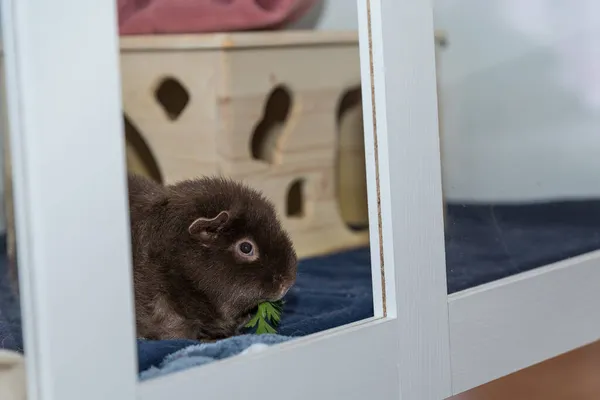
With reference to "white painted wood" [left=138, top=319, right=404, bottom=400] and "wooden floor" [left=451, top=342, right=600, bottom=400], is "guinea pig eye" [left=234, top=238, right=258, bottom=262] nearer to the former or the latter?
"white painted wood" [left=138, top=319, right=404, bottom=400]

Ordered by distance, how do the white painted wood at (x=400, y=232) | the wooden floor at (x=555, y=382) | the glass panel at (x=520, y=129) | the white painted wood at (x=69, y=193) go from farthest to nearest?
the wooden floor at (x=555, y=382), the glass panel at (x=520, y=129), the white painted wood at (x=400, y=232), the white painted wood at (x=69, y=193)

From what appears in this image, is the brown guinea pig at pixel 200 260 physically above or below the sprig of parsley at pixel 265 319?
above

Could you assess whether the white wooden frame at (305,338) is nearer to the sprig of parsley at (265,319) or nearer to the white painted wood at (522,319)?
the white painted wood at (522,319)

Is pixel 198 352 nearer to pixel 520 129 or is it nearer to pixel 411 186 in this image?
pixel 411 186

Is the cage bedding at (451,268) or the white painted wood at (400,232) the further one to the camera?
the white painted wood at (400,232)

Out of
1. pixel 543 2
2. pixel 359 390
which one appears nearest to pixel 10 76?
pixel 359 390

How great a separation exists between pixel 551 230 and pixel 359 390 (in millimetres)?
667

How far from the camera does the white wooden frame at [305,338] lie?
0.99 metres

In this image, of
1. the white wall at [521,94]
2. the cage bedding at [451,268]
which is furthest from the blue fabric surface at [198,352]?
the white wall at [521,94]

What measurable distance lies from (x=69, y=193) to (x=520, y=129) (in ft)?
3.57

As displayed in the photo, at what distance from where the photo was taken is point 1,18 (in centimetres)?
100

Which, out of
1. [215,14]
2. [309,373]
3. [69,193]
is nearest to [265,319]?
[309,373]

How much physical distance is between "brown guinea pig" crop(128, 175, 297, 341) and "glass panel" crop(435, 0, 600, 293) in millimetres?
331

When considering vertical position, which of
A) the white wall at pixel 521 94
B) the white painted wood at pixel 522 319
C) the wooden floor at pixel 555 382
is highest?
the white wall at pixel 521 94
